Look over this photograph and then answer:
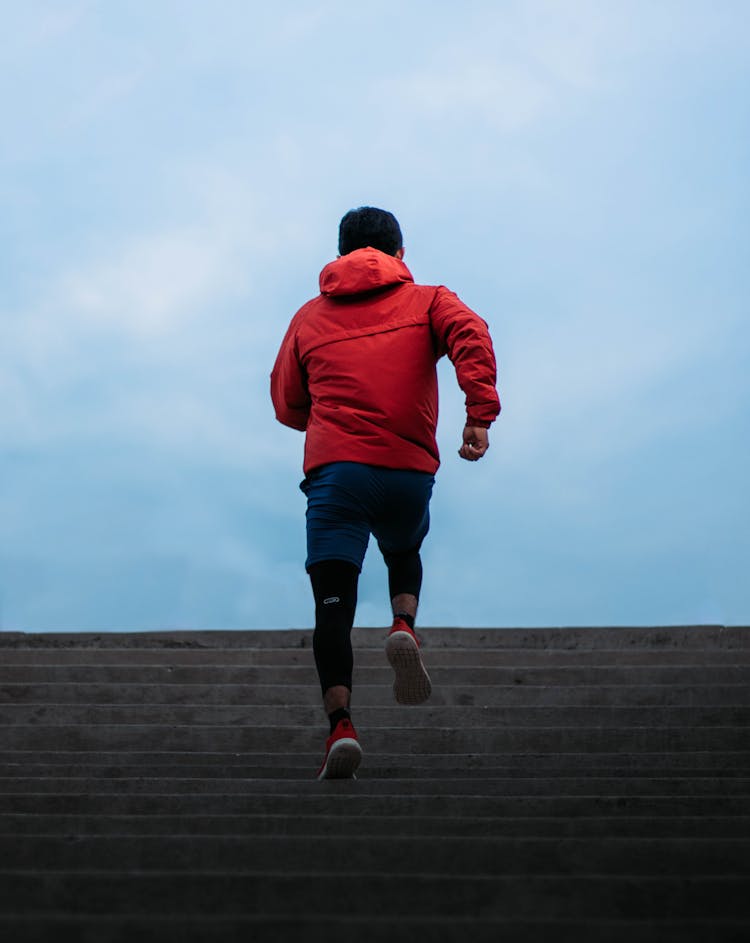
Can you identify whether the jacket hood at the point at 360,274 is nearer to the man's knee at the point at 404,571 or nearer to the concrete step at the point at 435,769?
the man's knee at the point at 404,571

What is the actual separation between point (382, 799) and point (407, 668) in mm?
880

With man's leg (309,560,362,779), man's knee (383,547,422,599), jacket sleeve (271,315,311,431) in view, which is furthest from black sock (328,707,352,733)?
jacket sleeve (271,315,311,431)

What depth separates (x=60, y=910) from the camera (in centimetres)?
266

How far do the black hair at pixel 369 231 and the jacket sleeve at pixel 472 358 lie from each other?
0.42 m

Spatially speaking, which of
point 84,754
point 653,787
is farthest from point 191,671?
point 653,787

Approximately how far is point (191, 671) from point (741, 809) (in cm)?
317

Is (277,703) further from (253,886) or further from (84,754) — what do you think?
(253,886)

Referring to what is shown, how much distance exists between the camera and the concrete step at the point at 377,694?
5.44 m

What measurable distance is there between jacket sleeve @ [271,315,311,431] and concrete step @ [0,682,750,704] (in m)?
1.25

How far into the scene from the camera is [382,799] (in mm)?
3416

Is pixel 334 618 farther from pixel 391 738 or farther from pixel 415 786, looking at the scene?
pixel 391 738

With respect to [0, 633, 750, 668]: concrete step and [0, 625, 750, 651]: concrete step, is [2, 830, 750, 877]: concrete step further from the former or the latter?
[0, 625, 750, 651]: concrete step

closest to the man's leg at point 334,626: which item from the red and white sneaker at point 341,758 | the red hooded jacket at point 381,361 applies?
the red and white sneaker at point 341,758

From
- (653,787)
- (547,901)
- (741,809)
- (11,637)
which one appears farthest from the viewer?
(11,637)
